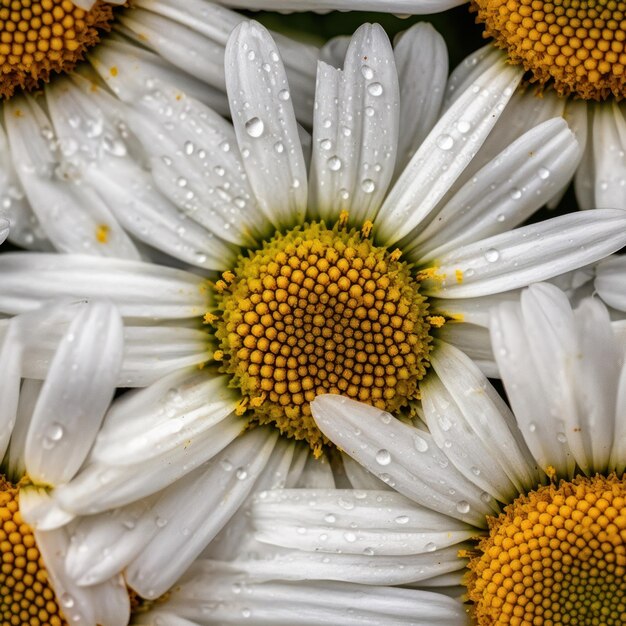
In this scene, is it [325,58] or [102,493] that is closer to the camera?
[102,493]

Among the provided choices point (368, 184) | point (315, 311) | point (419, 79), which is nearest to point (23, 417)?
point (315, 311)

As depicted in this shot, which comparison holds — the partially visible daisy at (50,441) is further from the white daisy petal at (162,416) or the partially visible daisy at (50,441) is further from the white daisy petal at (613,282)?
the white daisy petal at (613,282)

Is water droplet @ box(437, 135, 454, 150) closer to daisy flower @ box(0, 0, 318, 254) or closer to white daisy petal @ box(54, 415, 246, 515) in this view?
daisy flower @ box(0, 0, 318, 254)

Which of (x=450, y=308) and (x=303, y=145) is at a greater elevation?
(x=303, y=145)

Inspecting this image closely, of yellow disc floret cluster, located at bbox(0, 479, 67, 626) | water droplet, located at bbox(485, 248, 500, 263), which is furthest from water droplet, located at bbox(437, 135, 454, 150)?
yellow disc floret cluster, located at bbox(0, 479, 67, 626)

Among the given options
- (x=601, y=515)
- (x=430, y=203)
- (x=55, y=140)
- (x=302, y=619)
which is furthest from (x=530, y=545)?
(x=55, y=140)

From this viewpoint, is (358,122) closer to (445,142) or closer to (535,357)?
(445,142)

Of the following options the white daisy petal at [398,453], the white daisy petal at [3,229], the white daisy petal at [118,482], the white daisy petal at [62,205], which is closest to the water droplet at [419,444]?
the white daisy petal at [398,453]

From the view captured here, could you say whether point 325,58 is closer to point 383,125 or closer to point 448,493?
point 383,125
